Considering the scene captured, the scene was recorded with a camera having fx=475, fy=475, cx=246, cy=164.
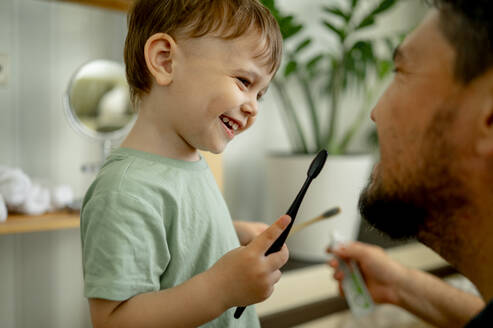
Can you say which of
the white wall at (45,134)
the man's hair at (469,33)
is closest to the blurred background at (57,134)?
the white wall at (45,134)

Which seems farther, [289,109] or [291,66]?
[289,109]

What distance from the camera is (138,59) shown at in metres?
0.75

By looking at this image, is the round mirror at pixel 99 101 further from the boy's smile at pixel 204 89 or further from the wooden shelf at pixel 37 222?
the boy's smile at pixel 204 89

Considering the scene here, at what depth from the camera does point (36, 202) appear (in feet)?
3.77

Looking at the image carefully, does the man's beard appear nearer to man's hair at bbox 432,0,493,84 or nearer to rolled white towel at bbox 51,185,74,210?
man's hair at bbox 432,0,493,84

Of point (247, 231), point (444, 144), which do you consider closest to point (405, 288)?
point (247, 231)

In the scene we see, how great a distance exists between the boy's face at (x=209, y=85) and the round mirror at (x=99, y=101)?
2.14 feet

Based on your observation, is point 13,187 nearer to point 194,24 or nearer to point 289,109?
point 194,24

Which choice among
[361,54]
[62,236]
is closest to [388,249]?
[361,54]

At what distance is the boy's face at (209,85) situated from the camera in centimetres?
70

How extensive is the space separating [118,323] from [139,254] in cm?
9

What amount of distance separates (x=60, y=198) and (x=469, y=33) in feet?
3.27

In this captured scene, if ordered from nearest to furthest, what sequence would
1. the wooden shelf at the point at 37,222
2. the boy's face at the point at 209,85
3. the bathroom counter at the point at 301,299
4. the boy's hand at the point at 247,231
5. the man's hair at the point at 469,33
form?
the man's hair at the point at 469,33
the boy's face at the point at 209,85
the boy's hand at the point at 247,231
the wooden shelf at the point at 37,222
the bathroom counter at the point at 301,299

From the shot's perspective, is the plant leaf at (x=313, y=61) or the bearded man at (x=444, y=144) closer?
the bearded man at (x=444, y=144)
